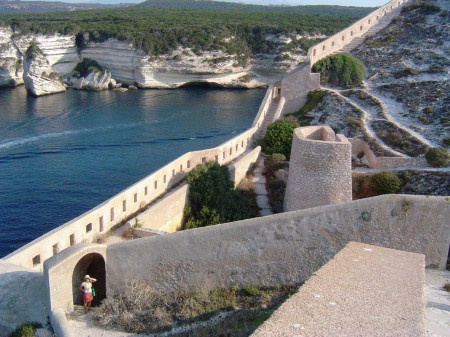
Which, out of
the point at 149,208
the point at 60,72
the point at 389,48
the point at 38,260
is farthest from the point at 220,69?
the point at 38,260

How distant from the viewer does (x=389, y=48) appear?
121 ft

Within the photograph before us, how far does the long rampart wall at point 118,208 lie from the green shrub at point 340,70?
8.10 metres

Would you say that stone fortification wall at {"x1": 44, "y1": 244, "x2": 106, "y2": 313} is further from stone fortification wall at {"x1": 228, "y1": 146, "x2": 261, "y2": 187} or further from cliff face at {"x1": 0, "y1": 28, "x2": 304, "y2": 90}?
cliff face at {"x1": 0, "y1": 28, "x2": 304, "y2": 90}

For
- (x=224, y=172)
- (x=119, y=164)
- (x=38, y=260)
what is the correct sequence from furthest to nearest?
1. (x=119, y=164)
2. (x=224, y=172)
3. (x=38, y=260)

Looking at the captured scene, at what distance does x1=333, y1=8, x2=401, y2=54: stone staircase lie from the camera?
37.9 meters

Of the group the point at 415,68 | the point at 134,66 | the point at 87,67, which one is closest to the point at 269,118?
the point at 415,68

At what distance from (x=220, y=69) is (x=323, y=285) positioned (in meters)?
60.4

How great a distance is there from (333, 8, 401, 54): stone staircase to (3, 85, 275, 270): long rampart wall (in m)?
12.9

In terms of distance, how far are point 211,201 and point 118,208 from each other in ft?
14.7

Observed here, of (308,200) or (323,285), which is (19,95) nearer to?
(308,200)

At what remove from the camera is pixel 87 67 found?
69062 mm

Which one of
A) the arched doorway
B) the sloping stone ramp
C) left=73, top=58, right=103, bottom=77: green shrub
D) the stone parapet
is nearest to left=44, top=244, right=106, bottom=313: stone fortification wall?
the arched doorway

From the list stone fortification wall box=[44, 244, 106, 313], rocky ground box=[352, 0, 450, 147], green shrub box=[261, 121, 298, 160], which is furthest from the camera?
rocky ground box=[352, 0, 450, 147]

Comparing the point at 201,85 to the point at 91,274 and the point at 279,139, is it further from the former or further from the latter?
the point at 91,274
